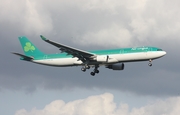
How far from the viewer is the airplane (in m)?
95.8

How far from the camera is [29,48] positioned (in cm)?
11275

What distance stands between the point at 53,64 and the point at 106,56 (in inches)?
505

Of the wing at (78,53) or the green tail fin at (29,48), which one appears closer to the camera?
the wing at (78,53)

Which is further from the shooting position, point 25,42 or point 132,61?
point 25,42

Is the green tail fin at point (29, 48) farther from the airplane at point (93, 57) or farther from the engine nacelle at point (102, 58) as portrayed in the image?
the engine nacelle at point (102, 58)

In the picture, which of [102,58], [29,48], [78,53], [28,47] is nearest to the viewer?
[102,58]

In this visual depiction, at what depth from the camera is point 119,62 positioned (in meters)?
97.6

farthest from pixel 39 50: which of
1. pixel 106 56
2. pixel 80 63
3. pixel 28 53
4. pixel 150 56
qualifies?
pixel 150 56

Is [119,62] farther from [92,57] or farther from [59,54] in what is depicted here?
[59,54]

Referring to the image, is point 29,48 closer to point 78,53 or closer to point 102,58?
point 78,53

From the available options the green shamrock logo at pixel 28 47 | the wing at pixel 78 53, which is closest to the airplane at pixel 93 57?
the wing at pixel 78 53

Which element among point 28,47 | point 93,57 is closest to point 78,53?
point 93,57

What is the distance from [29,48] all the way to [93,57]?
18.8 meters

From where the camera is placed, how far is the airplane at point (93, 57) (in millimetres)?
95750
